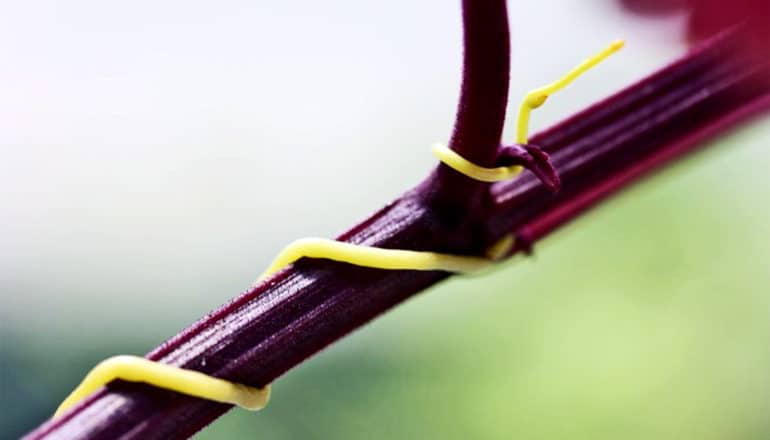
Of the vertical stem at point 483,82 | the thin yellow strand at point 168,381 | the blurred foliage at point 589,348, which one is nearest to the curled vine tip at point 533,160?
the vertical stem at point 483,82

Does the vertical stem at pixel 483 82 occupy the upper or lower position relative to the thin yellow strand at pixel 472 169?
upper

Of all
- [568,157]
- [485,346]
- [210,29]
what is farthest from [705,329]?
[568,157]

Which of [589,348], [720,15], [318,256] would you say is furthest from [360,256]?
[589,348]

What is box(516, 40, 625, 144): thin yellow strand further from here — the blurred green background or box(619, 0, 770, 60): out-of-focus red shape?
the blurred green background

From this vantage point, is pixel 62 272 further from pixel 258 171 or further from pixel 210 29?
pixel 210 29

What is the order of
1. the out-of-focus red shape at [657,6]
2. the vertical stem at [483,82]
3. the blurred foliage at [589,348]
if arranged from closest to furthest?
the vertical stem at [483,82] < the out-of-focus red shape at [657,6] < the blurred foliage at [589,348]

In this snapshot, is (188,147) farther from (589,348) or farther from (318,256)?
(318,256)

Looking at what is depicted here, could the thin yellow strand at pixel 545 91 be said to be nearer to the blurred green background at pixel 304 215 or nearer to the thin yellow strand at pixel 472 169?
the thin yellow strand at pixel 472 169
